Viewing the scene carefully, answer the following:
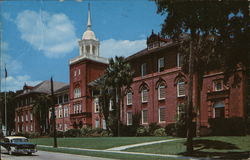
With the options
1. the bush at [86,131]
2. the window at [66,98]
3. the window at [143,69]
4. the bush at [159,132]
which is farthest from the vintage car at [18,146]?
the window at [66,98]

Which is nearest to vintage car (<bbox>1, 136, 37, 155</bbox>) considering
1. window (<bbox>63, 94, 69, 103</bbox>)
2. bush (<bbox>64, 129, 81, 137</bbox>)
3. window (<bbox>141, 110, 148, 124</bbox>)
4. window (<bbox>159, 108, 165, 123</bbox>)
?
window (<bbox>159, 108, 165, 123</bbox>)

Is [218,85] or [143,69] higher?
[143,69]

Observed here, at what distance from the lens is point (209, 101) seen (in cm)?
3797

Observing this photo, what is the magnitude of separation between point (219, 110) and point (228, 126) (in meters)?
4.98

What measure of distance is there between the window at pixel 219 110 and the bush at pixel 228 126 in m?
2.68

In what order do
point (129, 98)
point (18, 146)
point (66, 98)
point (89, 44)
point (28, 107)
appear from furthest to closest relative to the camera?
point (28, 107), point (66, 98), point (89, 44), point (129, 98), point (18, 146)

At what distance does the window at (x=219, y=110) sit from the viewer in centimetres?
3659

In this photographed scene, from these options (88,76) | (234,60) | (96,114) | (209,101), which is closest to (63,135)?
(96,114)

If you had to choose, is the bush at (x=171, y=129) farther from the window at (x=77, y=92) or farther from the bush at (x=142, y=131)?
the window at (x=77, y=92)

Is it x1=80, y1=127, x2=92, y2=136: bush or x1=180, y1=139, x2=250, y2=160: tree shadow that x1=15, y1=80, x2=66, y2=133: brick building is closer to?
x1=80, y1=127, x2=92, y2=136: bush

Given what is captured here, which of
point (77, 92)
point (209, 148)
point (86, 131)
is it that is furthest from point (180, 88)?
point (77, 92)

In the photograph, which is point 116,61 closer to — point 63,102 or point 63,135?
point 63,135

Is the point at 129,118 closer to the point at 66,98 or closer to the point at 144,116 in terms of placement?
the point at 144,116

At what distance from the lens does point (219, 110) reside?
37062 millimetres
